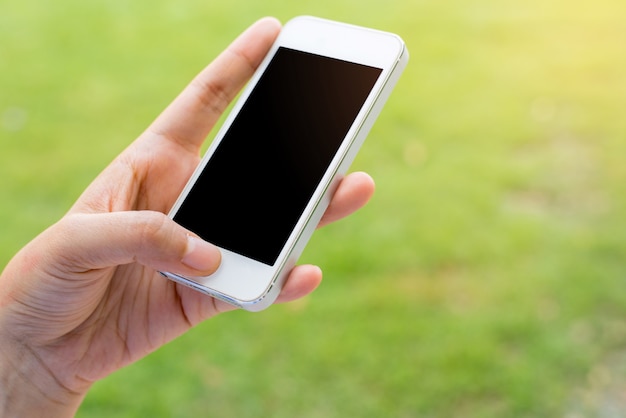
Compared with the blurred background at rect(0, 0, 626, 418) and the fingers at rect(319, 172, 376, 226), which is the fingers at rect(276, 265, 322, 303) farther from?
the blurred background at rect(0, 0, 626, 418)

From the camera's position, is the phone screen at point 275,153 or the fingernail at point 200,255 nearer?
the fingernail at point 200,255

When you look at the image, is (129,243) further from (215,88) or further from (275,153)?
(215,88)

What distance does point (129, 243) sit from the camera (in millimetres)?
1203

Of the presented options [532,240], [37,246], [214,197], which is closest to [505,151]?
[532,240]

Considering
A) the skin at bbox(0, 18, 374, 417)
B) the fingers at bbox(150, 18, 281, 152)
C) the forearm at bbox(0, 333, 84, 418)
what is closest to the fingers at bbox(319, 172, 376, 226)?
the skin at bbox(0, 18, 374, 417)

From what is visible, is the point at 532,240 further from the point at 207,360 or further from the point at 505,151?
the point at 207,360

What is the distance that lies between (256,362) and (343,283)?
40 cm

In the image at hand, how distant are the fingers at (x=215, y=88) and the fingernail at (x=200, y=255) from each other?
45 centimetres

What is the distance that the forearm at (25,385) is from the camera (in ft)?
4.54

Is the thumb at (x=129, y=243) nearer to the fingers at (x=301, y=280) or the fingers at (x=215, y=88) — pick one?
the fingers at (x=301, y=280)

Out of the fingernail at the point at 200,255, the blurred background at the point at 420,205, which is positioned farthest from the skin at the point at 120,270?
the blurred background at the point at 420,205

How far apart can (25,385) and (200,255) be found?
0.49 metres

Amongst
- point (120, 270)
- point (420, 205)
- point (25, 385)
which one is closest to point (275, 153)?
point (120, 270)

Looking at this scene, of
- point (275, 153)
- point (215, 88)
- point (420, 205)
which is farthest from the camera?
point (420, 205)
